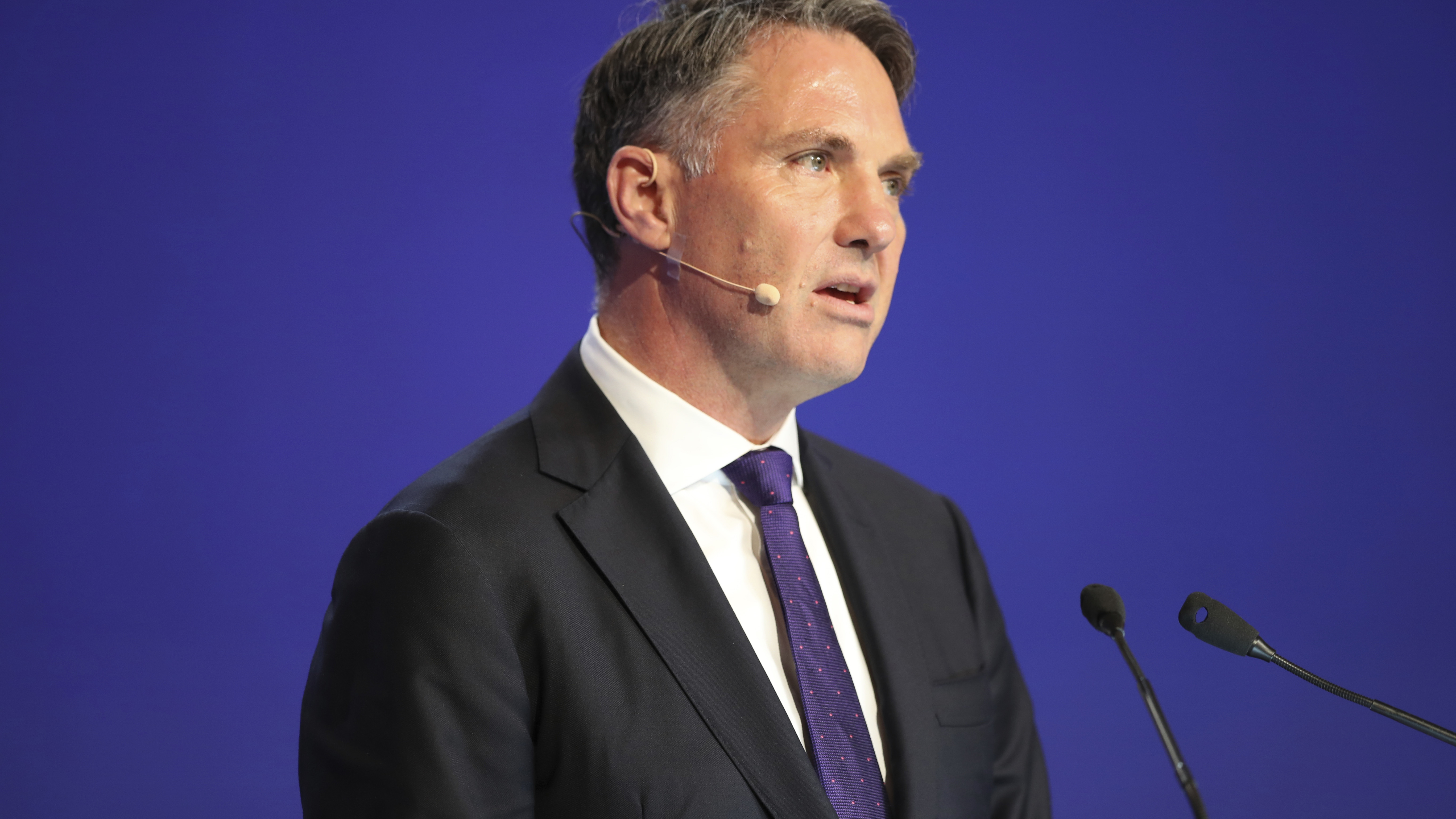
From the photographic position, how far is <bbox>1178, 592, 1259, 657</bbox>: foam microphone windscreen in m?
1.18

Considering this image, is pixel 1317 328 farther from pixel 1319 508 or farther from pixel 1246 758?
pixel 1246 758

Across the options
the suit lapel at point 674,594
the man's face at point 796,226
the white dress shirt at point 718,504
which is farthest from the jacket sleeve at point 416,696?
the man's face at point 796,226

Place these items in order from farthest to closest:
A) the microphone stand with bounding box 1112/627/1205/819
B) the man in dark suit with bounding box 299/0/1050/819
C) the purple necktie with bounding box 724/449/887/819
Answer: the purple necktie with bounding box 724/449/887/819
the man in dark suit with bounding box 299/0/1050/819
the microphone stand with bounding box 1112/627/1205/819

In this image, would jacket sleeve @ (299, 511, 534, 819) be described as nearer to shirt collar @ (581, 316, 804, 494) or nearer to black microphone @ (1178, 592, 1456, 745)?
shirt collar @ (581, 316, 804, 494)

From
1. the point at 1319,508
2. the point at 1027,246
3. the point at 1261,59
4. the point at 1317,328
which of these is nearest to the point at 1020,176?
the point at 1027,246

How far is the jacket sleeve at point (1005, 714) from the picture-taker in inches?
69.7

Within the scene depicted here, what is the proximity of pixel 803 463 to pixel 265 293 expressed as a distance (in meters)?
1.15

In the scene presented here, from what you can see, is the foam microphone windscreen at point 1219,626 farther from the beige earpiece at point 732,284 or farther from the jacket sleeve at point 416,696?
the jacket sleeve at point 416,696

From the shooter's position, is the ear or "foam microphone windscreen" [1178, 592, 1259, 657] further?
the ear

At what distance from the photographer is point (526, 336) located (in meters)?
2.44

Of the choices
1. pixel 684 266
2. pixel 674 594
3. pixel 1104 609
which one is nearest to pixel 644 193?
pixel 684 266

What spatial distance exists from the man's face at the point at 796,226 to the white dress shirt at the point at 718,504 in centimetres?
11

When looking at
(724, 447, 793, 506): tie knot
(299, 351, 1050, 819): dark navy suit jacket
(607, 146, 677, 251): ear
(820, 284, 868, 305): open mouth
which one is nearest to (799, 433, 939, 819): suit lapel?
(299, 351, 1050, 819): dark navy suit jacket

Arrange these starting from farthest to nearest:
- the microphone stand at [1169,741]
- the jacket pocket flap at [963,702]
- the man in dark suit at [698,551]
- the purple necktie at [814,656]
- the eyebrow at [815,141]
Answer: the jacket pocket flap at [963,702], the eyebrow at [815,141], the purple necktie at [814,656], the man in dark suit at [698,551], the microphone stand at [1169,741]
